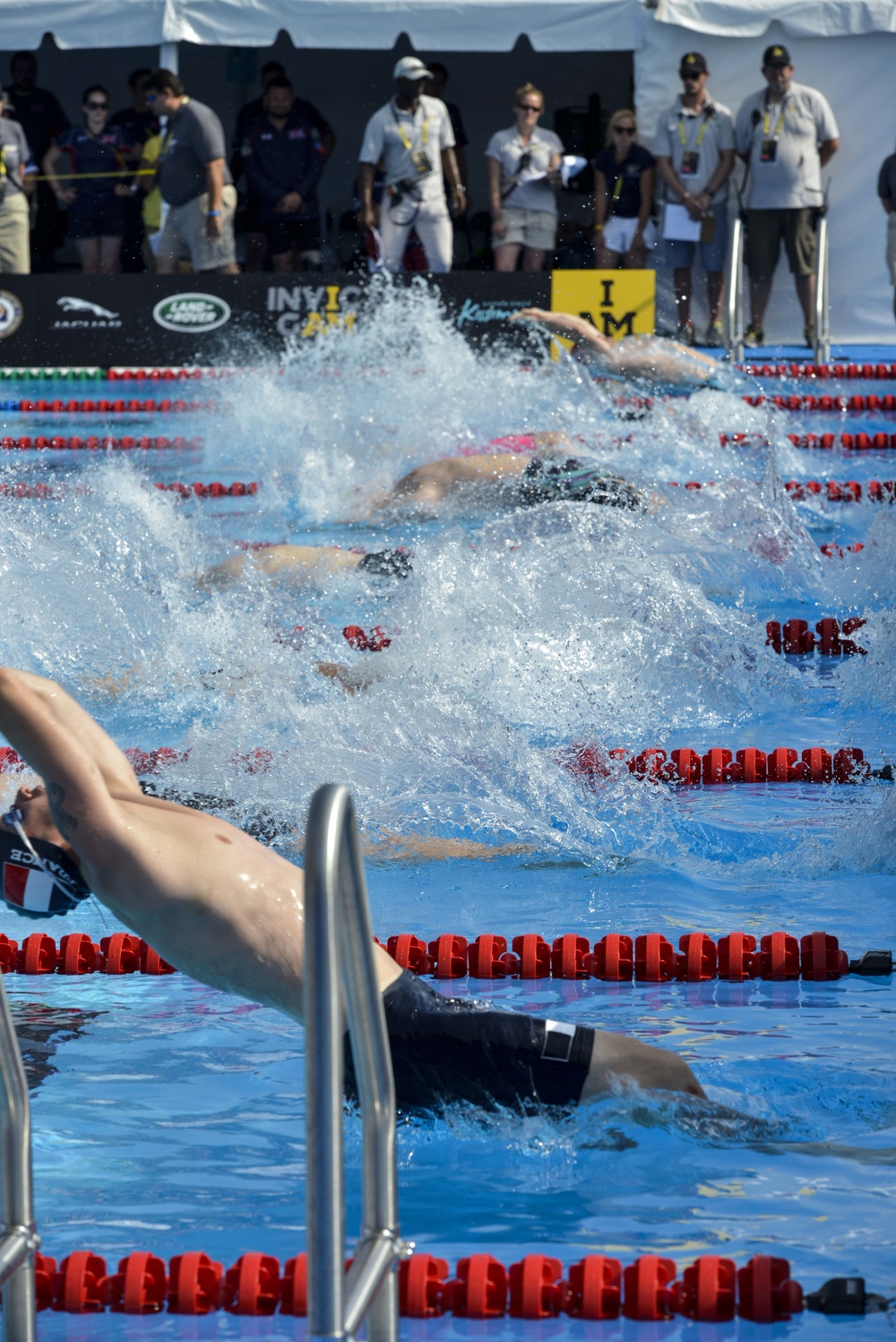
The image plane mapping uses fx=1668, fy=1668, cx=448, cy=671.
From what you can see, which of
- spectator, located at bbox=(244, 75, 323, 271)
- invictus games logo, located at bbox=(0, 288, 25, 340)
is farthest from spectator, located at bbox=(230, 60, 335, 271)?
invictus games logo, located at bbox=(0, 288, 25, 340)

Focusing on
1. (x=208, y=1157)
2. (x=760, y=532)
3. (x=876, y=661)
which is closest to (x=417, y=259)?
(x=760, y=532)

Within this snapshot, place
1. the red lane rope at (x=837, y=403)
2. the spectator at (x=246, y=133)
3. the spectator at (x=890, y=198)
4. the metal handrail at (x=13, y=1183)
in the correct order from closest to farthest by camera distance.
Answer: the metal handrail at (x=13, y=1183), the red lane rope at (x=837, y=403), the spectator at (x=890, y=198), the spectator at (x=246, y=133)

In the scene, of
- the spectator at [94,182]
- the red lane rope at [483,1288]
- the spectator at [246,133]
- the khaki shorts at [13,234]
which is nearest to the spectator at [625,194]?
the spectator at [246,133]

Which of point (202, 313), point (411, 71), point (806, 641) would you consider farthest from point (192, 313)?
point (806, 641)

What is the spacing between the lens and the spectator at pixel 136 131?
11258 millimetres

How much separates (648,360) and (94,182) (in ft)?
15.4

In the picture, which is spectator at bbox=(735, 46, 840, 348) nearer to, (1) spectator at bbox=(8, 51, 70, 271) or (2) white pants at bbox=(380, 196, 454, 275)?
(2) white pants at bbox=(380, 196, 454, 275)

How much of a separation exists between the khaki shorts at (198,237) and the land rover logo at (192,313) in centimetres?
22

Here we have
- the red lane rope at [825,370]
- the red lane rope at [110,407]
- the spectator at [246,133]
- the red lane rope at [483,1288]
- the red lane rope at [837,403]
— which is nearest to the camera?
the red lane rope at [483,1288]

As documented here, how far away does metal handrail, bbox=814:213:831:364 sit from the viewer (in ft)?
35.6

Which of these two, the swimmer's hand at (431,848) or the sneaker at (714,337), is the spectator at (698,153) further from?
the swimmer's hand at (431,848)

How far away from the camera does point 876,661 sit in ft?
18.1

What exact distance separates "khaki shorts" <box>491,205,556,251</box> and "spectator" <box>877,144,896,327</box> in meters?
2.14

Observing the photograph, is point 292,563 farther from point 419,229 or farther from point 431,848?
point 419,229
